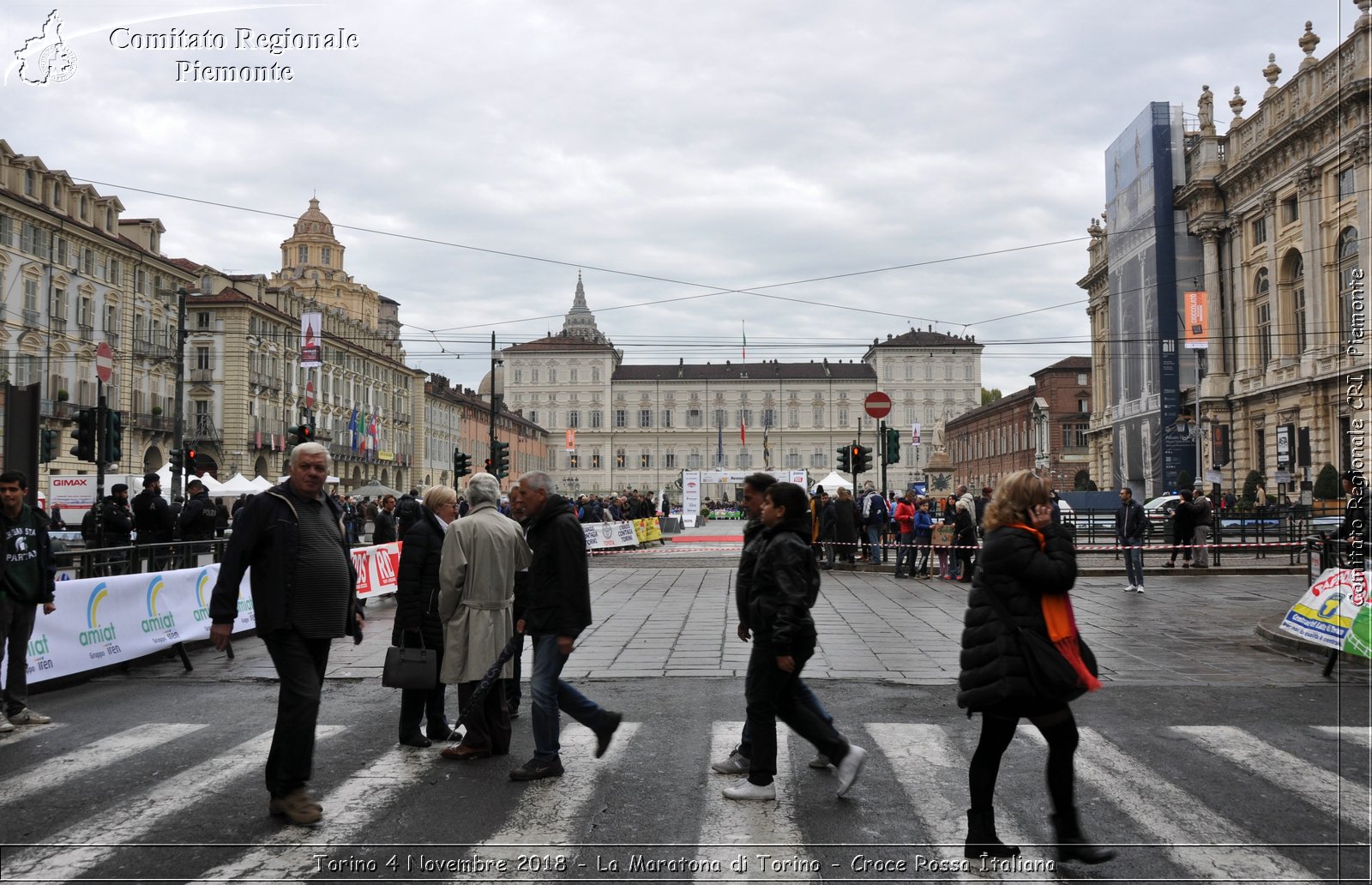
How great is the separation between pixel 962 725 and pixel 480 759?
10.1 feet

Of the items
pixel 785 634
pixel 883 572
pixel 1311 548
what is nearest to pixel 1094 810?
pixel 785 634

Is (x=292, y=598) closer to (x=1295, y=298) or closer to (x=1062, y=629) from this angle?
(x=1062, y=629)

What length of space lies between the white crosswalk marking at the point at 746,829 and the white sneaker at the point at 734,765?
3 cm

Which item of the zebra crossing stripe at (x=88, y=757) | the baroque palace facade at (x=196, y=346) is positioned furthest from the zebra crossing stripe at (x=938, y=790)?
the baroque palace facade at (x=196, y=346)

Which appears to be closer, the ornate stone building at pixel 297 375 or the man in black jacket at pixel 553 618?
the man in black jacket at pixel 553 618

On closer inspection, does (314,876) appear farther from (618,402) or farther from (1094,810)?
A: (618,402)

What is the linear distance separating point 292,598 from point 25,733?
10.4 ft

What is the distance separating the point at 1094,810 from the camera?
Result: 4.95 m

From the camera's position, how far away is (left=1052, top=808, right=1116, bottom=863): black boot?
425 centimetres

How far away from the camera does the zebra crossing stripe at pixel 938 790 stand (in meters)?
4.24

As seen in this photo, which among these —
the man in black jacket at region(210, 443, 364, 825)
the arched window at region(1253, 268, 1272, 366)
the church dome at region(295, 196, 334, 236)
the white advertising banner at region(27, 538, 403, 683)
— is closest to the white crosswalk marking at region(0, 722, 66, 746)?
the white advertising banner at region(27, 538, 403, 683)

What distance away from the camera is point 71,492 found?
32.3 m

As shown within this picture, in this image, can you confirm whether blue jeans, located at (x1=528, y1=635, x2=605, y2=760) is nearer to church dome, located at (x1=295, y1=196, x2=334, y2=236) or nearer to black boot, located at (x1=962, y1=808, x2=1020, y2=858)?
black boot, located at (x1=962, y1=808, x2=1020, y2=858)

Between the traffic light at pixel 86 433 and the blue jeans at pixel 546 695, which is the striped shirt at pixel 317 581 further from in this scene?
Result: the traffic light at pixel 86 433
